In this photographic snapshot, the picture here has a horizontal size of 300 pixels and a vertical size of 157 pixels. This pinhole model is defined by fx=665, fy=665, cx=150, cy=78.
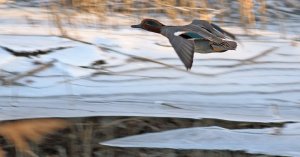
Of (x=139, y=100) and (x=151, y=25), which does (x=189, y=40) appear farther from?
(x=139, y=100)

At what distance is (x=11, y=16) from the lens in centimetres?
291

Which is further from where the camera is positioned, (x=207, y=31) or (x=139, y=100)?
(x=139, y=100)

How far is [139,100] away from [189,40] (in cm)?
104

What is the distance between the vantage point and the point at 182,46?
1.31 m

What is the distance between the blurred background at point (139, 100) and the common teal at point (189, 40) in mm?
940

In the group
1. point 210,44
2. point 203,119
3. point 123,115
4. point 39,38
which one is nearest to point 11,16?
point 39,38

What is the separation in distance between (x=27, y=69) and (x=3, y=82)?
10 centimetres

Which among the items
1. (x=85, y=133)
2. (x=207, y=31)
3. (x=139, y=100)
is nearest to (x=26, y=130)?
(x=85, y=133)

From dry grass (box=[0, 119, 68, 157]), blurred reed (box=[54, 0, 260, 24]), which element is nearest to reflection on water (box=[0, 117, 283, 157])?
dry grass (box=[0, 119, 68, 157])

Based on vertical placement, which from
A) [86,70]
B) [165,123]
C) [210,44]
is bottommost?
[165,123]

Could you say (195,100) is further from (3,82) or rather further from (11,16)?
(11,16)

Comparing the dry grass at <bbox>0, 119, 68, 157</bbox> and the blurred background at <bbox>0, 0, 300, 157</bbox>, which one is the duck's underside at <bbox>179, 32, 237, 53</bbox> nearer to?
the blurred background at <bbox>0, 0, 300, 157</bbox>

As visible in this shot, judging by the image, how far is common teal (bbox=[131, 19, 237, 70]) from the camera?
4.26 ft

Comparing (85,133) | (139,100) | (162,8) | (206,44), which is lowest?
(85,133)
